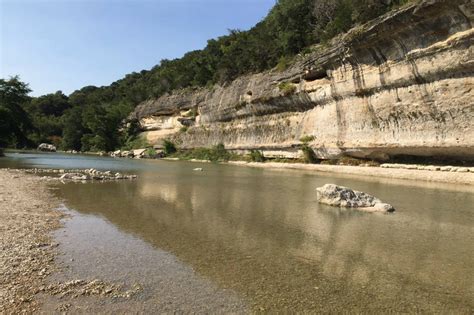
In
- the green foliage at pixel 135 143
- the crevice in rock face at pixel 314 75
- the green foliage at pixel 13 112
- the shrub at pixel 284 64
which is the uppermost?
the shrub at pixel 284 64

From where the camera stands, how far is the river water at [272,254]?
551 cm

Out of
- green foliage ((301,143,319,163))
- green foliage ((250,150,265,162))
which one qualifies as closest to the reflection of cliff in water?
green foliage ((301,143,319,163))

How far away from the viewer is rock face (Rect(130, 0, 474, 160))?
23453mm

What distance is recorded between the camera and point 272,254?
303 inches

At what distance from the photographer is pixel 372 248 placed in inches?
327

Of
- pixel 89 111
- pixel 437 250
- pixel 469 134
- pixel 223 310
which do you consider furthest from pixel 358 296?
pixel 89 111

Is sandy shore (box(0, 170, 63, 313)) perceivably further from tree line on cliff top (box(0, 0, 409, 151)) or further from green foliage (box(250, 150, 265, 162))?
green foliage (box(250, 150, 265, 162))

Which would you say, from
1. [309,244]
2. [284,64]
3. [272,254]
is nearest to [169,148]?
[284,64]

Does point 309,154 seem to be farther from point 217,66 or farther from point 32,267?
point 217,66

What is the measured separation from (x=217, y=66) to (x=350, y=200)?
58.3 meters

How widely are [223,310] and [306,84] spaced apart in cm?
3747

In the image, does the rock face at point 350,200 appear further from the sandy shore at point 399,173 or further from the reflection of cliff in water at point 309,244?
the sandy shore at point 399,173

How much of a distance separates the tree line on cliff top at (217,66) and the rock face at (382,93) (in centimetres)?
484

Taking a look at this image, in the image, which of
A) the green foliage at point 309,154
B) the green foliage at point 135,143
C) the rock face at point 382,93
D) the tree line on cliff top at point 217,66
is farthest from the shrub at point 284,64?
the green foliage at point 135,143
